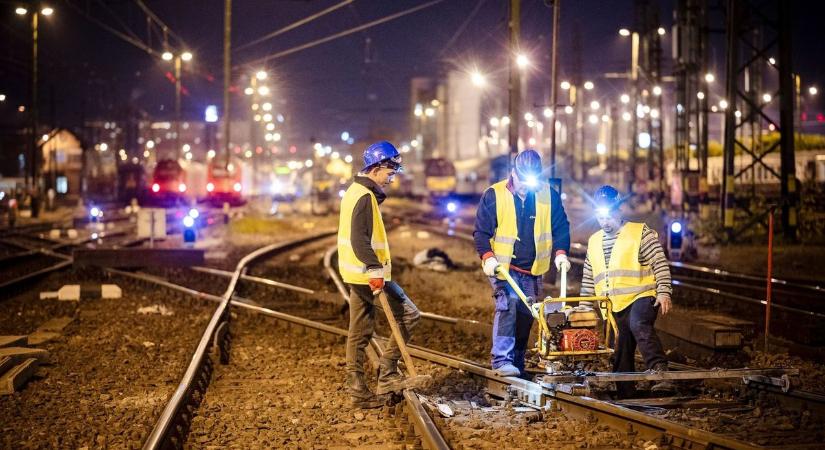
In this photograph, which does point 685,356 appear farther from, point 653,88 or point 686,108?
point 653,88

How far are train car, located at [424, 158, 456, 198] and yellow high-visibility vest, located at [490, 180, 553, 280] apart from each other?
2627 inches

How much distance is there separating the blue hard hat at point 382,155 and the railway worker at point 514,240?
831mm

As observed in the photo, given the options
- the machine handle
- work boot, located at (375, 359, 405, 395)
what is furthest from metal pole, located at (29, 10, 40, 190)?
the machine handle

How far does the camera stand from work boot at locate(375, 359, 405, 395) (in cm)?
820

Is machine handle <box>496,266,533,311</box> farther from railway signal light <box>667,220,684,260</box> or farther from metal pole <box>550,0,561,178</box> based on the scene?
railway signal light <box>667,220,684,260</box>

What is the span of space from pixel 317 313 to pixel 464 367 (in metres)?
5.70

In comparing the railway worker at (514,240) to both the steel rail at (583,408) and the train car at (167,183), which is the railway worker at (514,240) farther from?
the train car at (167,183)

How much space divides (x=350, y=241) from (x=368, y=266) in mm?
280

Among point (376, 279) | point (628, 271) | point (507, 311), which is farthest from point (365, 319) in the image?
point (628, 271)

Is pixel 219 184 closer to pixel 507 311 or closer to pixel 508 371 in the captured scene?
pixel 507 311

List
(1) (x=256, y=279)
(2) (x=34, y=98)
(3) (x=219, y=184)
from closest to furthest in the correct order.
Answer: (1) (x=256, y=279)
(2) (x=34, y=98)
(3) (x=219, y=184)

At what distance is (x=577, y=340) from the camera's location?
7.86 m

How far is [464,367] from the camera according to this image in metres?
8.99

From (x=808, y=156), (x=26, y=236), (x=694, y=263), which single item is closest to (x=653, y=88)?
(x=808, y=156)
